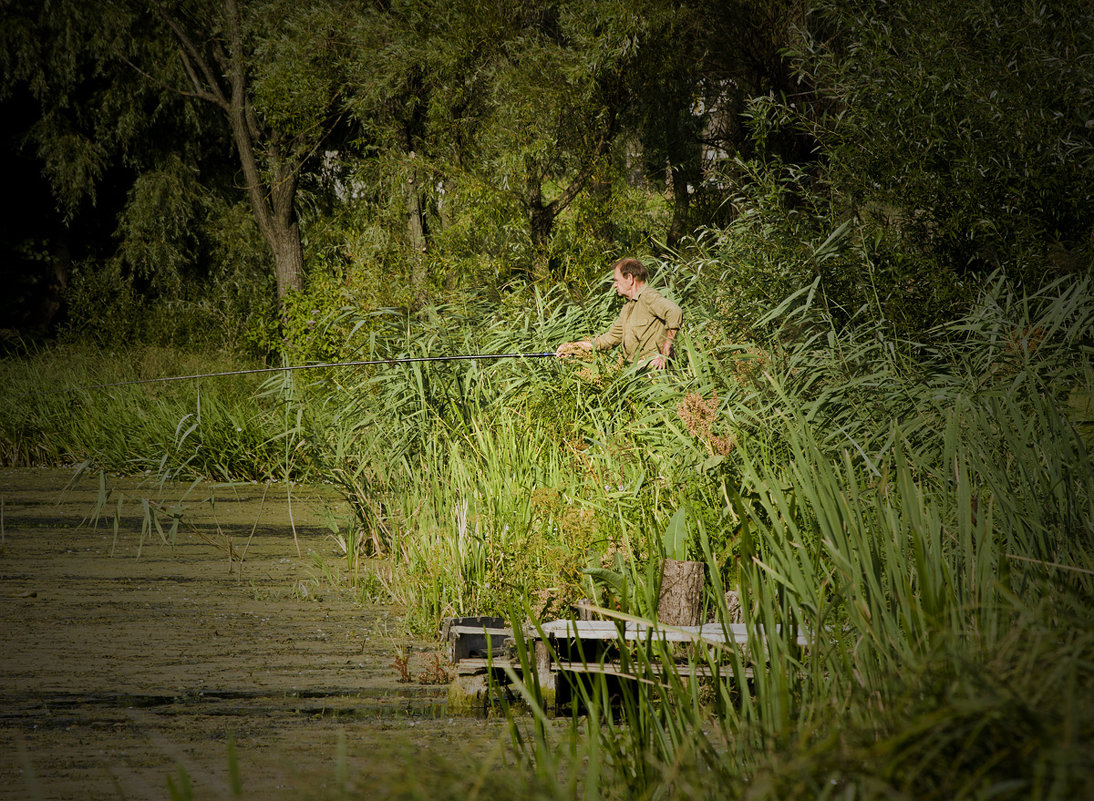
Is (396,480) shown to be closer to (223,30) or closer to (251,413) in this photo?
(251,413)

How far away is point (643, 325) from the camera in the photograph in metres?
7.20

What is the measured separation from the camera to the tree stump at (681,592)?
14.8ft

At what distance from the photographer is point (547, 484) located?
6195mm

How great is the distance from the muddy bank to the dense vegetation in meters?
0.42

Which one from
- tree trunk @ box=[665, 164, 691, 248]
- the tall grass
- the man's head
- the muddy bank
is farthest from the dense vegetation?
the muddy bank

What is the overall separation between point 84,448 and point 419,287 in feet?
13.8

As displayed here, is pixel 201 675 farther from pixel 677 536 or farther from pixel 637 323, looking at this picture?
pixel 637 323

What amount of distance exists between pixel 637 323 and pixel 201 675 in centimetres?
348

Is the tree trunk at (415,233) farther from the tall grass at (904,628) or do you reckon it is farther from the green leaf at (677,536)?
the green leaf at (677,536)

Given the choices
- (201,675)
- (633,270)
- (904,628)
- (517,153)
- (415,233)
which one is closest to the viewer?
(904,628)

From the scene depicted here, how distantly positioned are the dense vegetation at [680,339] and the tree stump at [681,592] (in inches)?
6.5

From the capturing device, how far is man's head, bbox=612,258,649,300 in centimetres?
752

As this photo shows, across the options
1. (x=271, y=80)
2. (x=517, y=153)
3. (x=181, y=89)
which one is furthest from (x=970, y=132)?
(x=181, y=89)

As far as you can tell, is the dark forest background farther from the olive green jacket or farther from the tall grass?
the tall grass
